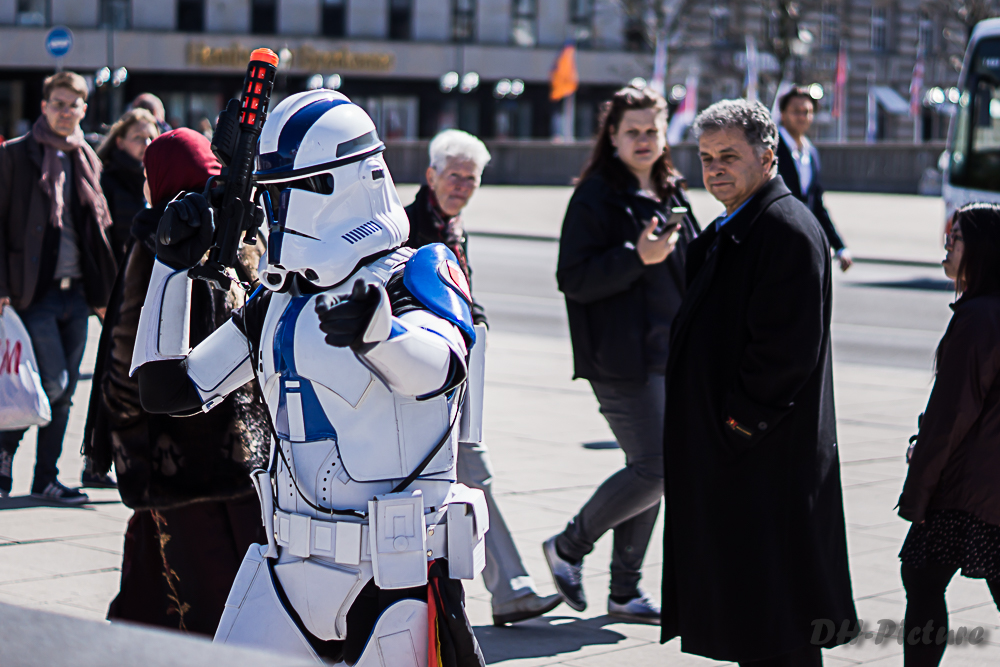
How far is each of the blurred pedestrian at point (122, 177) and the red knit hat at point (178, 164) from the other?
3.87 metres

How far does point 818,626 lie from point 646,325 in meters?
1.73

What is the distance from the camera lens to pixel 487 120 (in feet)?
181

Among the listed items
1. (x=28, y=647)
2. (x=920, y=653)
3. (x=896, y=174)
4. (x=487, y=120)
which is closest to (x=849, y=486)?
(x=920, y=653)

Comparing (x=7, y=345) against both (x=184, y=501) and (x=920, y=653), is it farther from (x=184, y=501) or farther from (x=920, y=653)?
(x=920, y=653)

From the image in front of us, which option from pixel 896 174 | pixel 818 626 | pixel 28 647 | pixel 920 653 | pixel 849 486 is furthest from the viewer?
pixel 896 174

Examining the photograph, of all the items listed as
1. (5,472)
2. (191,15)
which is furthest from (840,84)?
(5,472)

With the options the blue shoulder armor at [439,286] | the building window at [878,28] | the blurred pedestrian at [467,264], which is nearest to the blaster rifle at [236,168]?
the blue shoulder armor at [439,286]

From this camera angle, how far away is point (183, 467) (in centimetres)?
384

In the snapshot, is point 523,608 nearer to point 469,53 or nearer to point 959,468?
point 959,468

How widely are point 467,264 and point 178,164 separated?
1.59m

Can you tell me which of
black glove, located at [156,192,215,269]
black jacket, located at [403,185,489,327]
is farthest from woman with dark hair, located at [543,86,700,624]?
black glove, located at [156,192,215,269]

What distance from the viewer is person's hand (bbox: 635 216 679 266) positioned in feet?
16.6

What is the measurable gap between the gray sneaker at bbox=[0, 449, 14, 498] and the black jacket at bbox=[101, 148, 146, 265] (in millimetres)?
1574

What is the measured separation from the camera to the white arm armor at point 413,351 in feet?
8.77
